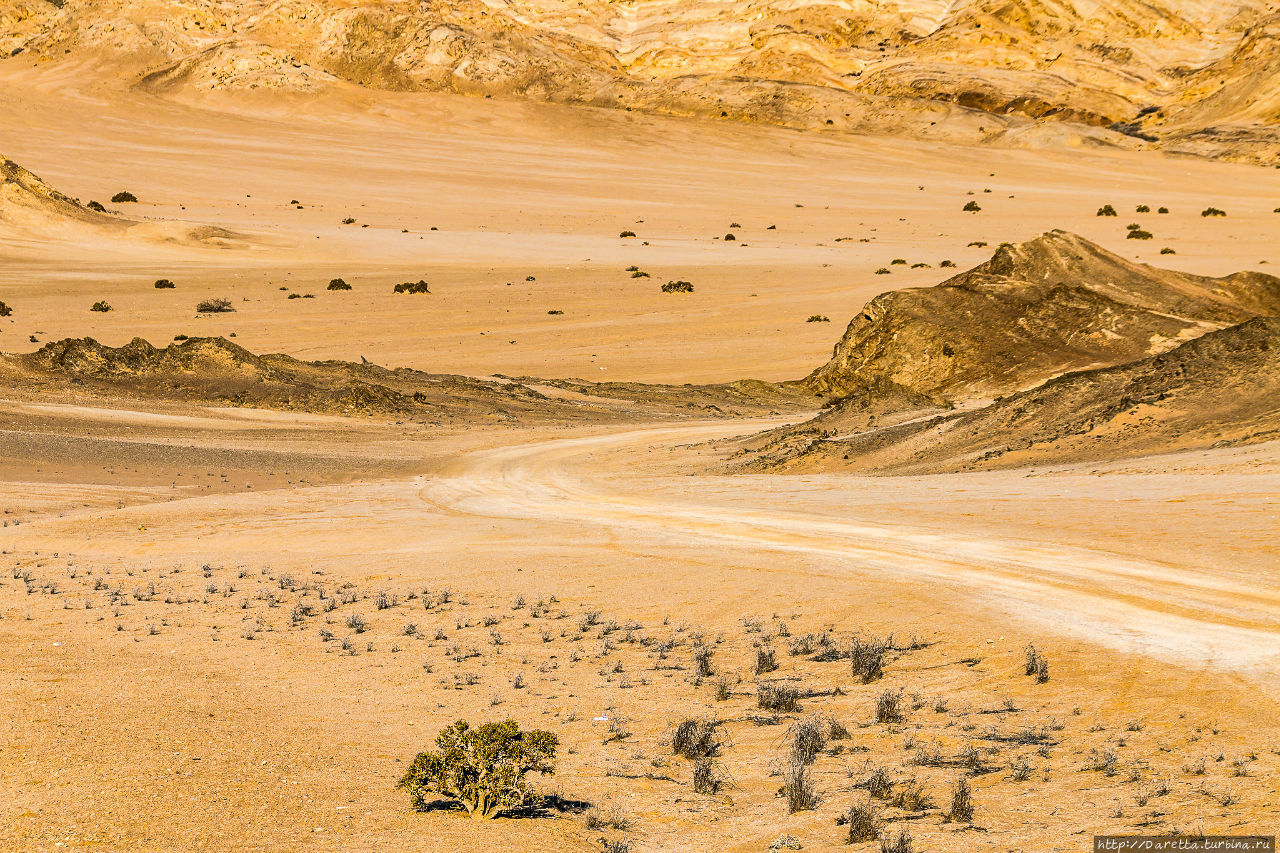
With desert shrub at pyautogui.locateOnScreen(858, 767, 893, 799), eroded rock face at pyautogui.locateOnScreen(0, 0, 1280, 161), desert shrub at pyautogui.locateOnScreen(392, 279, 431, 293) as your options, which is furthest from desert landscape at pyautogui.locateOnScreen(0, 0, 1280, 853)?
eroded rock face at pyautogui.locateOnScreen(0, 0, 1280, 161)

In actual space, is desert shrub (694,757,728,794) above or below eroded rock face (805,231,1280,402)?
below

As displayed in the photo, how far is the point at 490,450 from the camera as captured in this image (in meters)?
29.8

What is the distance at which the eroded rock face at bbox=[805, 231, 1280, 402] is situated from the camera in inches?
1326

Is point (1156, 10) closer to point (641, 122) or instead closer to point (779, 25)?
point (779, 25)

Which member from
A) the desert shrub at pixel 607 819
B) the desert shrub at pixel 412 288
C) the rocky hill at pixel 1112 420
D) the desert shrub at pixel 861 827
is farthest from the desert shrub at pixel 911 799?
the desert shrub at pixel 412 288

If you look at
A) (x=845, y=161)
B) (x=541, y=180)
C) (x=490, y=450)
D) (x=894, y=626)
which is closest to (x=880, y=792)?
(x=894, y=626)

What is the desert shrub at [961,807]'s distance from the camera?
22.7ft

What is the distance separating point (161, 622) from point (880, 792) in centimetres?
801

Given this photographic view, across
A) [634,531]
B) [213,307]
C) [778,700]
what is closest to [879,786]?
[778,700]

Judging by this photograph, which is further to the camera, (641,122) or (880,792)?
(641,122)

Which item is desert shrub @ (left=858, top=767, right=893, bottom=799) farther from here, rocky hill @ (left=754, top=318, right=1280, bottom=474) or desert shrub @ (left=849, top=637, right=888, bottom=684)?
rocky hill @ (left=754, top=318, right=1280, bottom=474)

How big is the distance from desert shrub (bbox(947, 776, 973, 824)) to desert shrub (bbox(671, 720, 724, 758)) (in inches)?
74.1

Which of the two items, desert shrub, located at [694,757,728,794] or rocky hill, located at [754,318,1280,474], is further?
rocky hill, located at [754,318,1280,474]

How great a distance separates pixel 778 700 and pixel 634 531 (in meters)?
8.37
